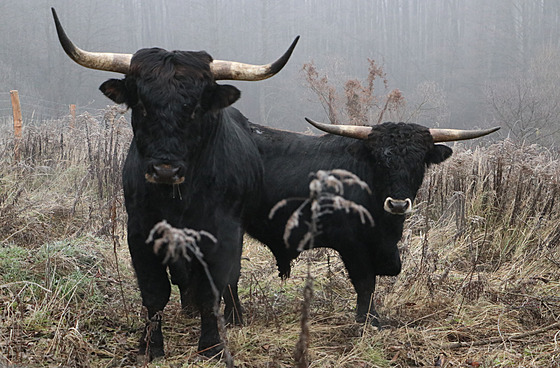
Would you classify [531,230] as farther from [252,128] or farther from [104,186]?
[104,186]

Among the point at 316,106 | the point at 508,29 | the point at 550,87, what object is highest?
the point at 508,29

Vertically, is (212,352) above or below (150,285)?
below

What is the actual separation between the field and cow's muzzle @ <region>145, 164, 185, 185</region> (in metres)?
0.55

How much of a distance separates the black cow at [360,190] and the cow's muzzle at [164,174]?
1.52m

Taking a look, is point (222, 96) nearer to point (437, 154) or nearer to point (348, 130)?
point (348, 130)

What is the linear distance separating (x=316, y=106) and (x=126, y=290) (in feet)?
90.6

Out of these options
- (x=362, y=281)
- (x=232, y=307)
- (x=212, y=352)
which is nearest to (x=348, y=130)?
(x=362, y=281)

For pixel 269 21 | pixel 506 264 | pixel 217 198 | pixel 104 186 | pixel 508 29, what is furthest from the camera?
pixel 269 21

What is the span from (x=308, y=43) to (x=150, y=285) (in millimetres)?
32295

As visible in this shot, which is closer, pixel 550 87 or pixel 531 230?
pixel 531 230

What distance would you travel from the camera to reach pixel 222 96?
10.4 feet

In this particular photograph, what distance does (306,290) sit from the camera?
1.48 metres

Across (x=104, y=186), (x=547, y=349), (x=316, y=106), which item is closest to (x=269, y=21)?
(x=316, y=106)

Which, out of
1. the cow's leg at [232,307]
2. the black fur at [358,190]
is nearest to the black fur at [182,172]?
the cow's leg at [232,307]
